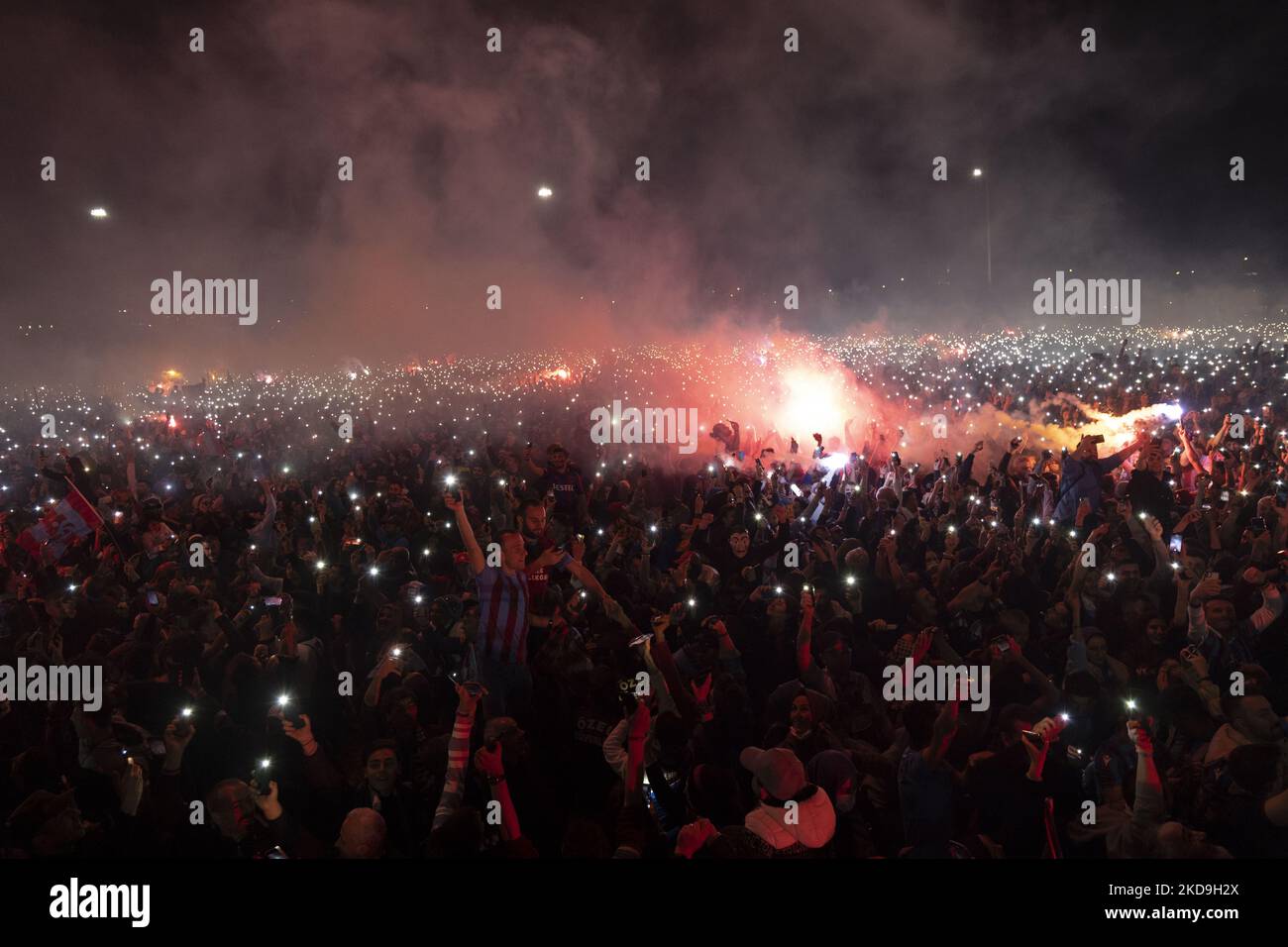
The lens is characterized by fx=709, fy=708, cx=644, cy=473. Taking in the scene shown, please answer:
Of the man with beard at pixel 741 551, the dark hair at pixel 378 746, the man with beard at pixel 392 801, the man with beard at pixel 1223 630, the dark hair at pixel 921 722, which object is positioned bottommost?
the man with beard at pixel 392 801

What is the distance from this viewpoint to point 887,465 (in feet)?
40.6

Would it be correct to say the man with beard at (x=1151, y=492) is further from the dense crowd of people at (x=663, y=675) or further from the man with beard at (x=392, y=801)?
the man with beard at (x=392, y=801)

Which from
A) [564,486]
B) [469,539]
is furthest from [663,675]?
[564,486]

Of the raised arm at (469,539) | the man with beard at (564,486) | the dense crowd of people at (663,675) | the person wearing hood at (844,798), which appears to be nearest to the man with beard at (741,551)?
the dense crowd of people at (663,675)

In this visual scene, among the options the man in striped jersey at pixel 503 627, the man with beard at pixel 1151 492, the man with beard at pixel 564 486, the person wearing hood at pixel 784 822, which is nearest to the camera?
the person wearing hood at pixel 784 822

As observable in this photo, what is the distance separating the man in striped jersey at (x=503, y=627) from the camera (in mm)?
5090

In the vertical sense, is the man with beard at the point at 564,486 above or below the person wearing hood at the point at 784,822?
above

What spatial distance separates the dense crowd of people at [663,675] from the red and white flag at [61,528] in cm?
10

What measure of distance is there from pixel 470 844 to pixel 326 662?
306 cm

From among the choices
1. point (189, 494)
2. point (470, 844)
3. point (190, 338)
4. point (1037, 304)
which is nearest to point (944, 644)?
point (470, 844)

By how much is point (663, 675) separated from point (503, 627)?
1.37 metres

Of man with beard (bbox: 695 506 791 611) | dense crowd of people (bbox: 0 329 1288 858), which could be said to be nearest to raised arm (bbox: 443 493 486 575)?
dense crowd of people (bbox: 0 329 1288 858)
